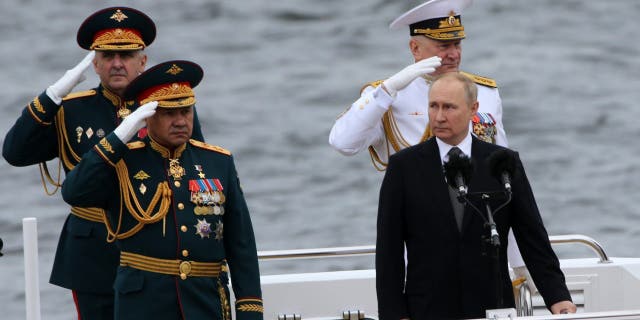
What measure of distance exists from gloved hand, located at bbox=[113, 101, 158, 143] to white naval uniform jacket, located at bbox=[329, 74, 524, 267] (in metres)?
1.01

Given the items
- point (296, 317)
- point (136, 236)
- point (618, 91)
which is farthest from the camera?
point (618, 91)

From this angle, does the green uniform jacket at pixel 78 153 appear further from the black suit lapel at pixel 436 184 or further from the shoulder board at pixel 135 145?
the black suit lapel at pixel 436 184

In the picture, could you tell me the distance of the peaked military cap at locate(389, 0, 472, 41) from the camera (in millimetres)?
6840

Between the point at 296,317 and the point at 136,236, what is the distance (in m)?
1.40

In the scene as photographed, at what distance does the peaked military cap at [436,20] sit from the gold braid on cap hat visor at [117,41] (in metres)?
1.14

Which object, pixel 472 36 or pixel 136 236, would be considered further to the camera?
pixel 472 36

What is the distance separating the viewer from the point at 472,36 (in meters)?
22.1

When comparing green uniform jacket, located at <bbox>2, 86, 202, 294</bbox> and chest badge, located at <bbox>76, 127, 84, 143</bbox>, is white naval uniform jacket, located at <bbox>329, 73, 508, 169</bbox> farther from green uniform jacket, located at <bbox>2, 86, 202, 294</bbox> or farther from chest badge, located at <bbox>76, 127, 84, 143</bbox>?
chest badge, located at <bbox>76, 127, 84, 143</bbox>

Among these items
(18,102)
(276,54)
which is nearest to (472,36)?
(276,54)

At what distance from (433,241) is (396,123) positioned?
1.15 meters

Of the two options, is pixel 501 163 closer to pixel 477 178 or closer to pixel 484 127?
pixel 477 178

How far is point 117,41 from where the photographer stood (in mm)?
6652

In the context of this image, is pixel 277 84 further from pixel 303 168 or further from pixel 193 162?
pixel 193 162

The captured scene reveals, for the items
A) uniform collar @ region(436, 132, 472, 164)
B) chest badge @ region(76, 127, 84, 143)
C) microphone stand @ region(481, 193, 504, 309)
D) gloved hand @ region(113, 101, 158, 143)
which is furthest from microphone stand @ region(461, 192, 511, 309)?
chest badge @ region(76, 127, 84, 143)
